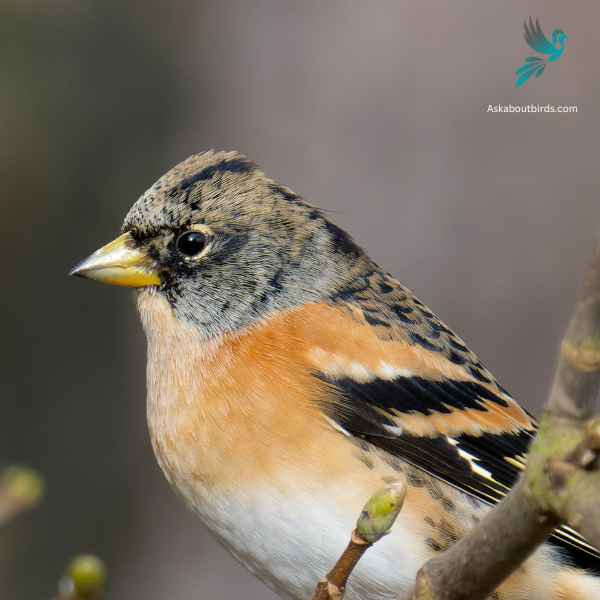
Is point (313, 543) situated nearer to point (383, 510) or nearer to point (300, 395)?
point (300, 395)

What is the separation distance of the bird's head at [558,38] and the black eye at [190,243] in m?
3.32

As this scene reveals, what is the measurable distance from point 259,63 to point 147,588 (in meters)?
3.03

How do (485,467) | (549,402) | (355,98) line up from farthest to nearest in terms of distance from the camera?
(355,98), (485,467), (549,402)

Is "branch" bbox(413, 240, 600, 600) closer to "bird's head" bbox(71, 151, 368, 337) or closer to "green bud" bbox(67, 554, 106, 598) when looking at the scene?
"green bud" bbox(67, 554, 106, 598)

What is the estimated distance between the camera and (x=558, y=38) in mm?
5984

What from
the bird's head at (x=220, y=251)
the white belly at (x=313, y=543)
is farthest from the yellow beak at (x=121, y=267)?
the white belly at (x=313, y=543)

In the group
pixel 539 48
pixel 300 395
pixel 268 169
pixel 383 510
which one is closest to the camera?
pixel 383 510

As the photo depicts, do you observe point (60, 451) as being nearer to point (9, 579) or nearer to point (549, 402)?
point (9, 579)

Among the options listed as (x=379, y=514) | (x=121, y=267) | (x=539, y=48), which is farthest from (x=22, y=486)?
(x=539, y=48)

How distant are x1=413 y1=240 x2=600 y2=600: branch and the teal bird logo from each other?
4.37 metres

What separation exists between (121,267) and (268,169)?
3.17 meters

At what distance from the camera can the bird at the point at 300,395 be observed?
8.93ft

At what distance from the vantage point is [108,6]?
6.04m

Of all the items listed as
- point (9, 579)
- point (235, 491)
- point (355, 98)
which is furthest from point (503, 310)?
point (235, 491)
